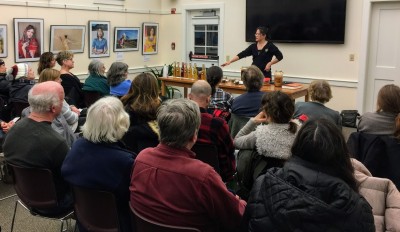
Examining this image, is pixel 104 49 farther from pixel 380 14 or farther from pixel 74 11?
pixel 380 14

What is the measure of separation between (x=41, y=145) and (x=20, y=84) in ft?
7.56

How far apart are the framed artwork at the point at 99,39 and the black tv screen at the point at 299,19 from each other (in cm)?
278

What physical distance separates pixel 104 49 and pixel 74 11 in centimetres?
95

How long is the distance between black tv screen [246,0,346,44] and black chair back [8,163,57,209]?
18.4 ft

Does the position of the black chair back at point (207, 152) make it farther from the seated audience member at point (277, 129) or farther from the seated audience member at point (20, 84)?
the seated audience member at point (20, 84)

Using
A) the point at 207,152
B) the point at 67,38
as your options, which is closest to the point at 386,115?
the point at 207,152

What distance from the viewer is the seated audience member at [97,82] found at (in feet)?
17.1

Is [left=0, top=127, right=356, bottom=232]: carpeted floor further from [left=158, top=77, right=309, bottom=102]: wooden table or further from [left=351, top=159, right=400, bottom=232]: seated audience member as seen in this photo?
[left=158, top=77, right=309, bottom=102]: wooden table

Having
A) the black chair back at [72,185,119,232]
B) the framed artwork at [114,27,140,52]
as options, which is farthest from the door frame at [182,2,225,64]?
the black chair back at [72,185,119,232]

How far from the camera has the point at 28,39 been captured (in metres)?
6.51

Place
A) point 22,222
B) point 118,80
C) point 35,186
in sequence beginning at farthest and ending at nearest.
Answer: point 118,80, point 22,222, point 35,186

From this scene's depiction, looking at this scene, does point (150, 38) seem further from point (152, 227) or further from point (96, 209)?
point (152, 227)

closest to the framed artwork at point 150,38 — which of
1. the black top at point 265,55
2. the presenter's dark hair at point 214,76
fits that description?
the black top at point 265,55

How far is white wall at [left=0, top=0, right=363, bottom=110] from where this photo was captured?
662cm
